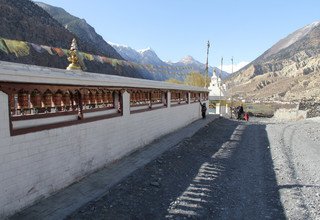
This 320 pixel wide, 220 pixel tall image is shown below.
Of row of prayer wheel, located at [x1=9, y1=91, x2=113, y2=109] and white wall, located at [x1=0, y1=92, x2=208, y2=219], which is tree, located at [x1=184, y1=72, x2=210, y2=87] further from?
row of prayer wheel, located at [x1=9, y1=91, x2=113, y2=109]

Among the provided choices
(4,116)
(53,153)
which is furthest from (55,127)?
Answer: (4,116)

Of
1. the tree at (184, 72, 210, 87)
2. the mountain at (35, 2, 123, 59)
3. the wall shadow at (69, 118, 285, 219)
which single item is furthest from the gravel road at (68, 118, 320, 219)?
the mountain at (35, 2, 123, 59)

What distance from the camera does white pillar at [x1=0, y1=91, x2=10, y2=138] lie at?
5.58 meters

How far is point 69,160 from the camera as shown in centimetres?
766

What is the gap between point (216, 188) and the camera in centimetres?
853

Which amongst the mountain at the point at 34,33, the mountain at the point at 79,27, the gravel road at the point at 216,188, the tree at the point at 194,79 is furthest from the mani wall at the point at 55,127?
the mountain at the point at 79,27

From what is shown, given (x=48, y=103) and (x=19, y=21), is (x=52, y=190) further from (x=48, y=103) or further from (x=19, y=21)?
(x=19, y=21)

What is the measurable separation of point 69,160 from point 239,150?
8.77 meters

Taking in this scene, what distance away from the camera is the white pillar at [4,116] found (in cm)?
558

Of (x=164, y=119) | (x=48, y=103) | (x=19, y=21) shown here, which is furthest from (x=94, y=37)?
(x=48, y=103)

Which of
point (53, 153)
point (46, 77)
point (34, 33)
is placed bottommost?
point (53, 153)

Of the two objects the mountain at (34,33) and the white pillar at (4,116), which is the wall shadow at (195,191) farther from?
the mountain at (34,33)

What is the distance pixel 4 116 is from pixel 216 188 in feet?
17.5

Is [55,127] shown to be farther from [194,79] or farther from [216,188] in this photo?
[194,79]
